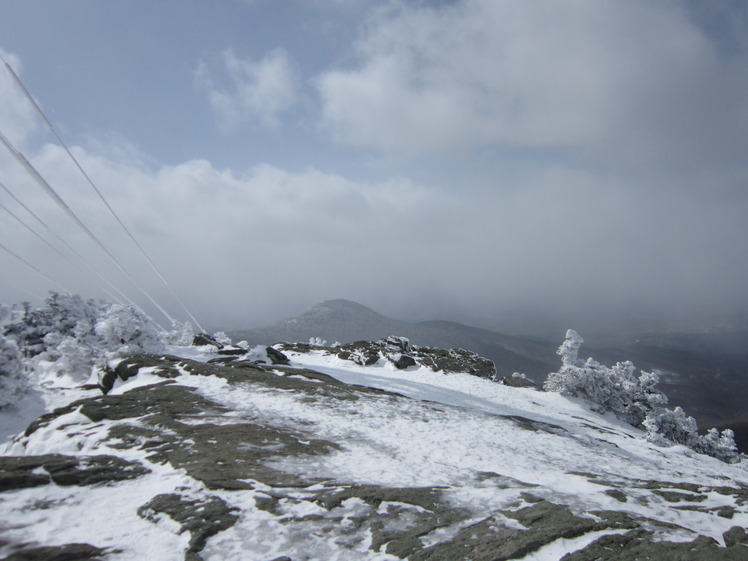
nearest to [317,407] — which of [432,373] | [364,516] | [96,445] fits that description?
[96,445]

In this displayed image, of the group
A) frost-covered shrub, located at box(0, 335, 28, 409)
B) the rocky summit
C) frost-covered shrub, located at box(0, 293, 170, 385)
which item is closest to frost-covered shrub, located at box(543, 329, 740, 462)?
the rocky summit

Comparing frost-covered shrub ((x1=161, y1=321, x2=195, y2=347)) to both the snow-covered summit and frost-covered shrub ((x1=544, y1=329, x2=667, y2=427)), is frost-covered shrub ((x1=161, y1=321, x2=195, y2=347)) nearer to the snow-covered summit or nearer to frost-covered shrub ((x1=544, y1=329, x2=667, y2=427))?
the snow-covered summit

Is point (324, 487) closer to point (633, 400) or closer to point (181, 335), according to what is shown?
point (633, 400)

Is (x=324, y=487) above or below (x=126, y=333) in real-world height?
below

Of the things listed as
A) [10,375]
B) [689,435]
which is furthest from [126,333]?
[689,435]

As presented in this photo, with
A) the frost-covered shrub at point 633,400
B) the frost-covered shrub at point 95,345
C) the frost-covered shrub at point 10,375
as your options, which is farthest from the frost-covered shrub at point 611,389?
the frost-covered shrub at point 10,375

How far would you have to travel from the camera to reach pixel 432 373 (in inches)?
1613

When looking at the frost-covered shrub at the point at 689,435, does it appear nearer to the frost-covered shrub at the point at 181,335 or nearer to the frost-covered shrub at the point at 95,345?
the frost-covered shrub at the point at 95,345

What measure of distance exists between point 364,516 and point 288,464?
4.05 metres

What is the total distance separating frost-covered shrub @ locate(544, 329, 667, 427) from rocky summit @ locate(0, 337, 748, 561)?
728 inches

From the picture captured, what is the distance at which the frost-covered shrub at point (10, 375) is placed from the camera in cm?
2166

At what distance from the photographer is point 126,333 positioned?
2953 centimetres

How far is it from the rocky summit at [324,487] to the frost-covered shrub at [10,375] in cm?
469

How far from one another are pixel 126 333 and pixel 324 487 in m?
26.2
